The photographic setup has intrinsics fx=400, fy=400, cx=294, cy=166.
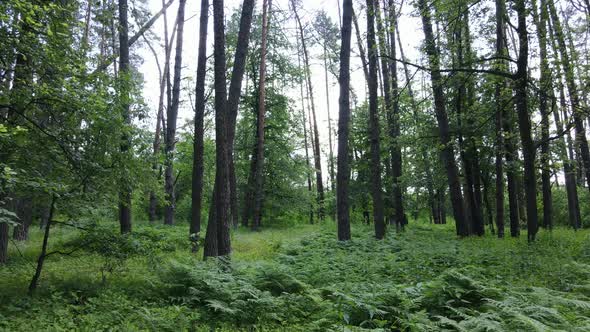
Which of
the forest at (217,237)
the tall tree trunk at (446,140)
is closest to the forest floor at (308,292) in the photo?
the forest at (217,237)

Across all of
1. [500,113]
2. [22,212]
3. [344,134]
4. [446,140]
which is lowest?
[22,212]

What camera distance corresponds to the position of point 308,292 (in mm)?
6883

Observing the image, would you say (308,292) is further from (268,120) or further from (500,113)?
(268,120)

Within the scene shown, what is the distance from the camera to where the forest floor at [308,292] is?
5215mm

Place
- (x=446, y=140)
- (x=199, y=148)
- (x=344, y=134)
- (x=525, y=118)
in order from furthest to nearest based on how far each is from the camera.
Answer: (x=446, y=140)
(x=344, y=134)
(x=199, y=148)
(x=525, y=118)

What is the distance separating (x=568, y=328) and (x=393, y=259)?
5.16 metres

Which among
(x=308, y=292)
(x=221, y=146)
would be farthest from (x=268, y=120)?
(x=308, y=292)

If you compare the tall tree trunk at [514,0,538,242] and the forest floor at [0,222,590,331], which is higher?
the tall tree trunk at [514,0,538,242]

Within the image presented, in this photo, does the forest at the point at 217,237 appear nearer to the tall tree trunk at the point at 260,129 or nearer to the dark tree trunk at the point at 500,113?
the dark tree trunk at the point at 500,113

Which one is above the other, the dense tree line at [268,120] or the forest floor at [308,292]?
the dense tree line at [268,120]

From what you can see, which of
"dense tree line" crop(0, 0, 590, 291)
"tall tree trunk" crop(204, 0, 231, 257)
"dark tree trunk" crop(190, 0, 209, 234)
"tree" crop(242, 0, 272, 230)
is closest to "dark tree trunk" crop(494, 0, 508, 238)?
"dense tree line" crop(0, 0, 590, 291)

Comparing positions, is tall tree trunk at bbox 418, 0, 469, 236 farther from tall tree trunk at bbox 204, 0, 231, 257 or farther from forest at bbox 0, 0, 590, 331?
tall tree trunk at bbox 204, 0, 231, 257

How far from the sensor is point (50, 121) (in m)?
8.16

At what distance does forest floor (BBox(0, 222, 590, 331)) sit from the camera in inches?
205
